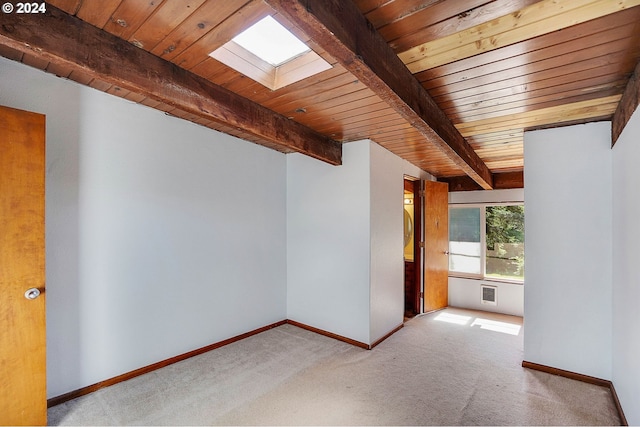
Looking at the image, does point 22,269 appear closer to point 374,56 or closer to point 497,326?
point 374,56

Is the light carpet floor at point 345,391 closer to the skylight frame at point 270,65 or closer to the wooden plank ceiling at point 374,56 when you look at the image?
the wooden plank ceiling at point 374,56

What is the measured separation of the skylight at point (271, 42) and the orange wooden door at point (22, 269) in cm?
140

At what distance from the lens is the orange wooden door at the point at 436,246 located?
15.3ft

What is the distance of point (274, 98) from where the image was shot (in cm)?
227

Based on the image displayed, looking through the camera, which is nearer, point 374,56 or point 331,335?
point 374,56

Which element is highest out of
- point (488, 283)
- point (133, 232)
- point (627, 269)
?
point (133, 232)

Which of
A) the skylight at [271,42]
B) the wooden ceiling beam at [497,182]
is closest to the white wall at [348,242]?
the skylight at [271,42]

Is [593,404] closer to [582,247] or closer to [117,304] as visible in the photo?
[582,247]

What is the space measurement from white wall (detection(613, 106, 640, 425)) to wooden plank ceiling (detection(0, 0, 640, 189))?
0.28 meters

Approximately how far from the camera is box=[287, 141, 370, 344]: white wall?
130 inches

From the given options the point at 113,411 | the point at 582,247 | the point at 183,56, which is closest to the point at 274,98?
the point at 183,56

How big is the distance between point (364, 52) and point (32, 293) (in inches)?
93.2

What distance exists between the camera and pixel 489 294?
15.7 ft

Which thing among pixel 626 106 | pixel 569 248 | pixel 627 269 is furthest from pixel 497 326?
pixel 626 106
